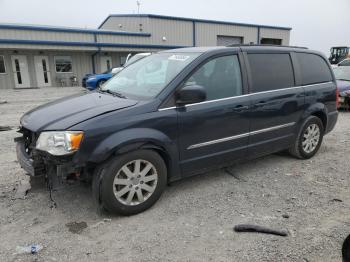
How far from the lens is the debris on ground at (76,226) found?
317cm

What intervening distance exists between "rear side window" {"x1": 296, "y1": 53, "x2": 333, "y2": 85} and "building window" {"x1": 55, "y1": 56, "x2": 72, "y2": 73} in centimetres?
2237

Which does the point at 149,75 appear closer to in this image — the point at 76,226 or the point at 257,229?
the point at 76,226

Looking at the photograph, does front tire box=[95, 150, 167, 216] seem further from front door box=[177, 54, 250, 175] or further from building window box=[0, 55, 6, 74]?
building window box=[0, 55, 6, 74]

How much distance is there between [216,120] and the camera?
3.88 meters

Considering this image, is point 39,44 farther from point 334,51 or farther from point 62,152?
point 334,51

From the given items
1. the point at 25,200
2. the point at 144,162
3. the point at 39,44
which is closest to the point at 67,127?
the point at 144,162

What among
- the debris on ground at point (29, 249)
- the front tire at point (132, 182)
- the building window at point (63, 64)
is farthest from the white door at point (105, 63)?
the debris on ground at point (29, 249)

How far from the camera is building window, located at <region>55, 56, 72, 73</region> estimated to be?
24250mm

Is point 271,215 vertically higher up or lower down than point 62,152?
lower down

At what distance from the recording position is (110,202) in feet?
10.7

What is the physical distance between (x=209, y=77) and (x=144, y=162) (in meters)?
1.37

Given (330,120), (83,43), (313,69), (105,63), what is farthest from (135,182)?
(105,63)

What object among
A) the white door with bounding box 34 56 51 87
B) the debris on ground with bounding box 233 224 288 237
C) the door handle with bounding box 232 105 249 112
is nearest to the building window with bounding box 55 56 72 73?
the white door with bounding box 34 56 51 87

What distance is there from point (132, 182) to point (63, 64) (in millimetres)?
23382
